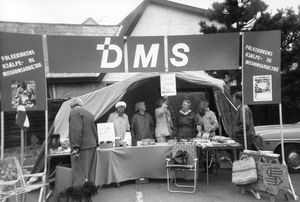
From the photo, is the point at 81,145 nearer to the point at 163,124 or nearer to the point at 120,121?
the point at 120,121

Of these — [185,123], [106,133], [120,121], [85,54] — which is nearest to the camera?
[85,54]

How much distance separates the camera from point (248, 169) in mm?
5773

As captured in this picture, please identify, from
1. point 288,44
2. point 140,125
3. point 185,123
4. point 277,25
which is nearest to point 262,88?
point 185,123

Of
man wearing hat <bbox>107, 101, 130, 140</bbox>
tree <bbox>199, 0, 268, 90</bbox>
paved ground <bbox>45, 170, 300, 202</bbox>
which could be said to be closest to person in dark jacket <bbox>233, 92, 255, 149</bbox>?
paved ground <bbox>45, 170, 300, 202</bbox>

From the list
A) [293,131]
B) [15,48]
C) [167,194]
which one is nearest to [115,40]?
[15,48]

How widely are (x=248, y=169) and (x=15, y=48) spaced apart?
14.5 ft

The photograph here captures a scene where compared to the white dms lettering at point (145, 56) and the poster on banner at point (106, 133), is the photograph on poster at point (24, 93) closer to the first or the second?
the poster on banner at point (106, 133)

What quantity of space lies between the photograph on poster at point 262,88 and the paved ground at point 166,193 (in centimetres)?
177

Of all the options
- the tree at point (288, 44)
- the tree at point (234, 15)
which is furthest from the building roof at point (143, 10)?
the tree at point (288, 44)

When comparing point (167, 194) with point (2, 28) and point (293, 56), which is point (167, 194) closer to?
point (293, 56)

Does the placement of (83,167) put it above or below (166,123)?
below

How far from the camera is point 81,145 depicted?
5887mm

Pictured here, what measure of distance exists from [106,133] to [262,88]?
10.7 ft

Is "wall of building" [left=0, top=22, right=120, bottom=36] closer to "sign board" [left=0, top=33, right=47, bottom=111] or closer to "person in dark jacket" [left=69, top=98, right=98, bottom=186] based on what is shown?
"sign board" [left=0, top=33, right=47, bottom=111]
